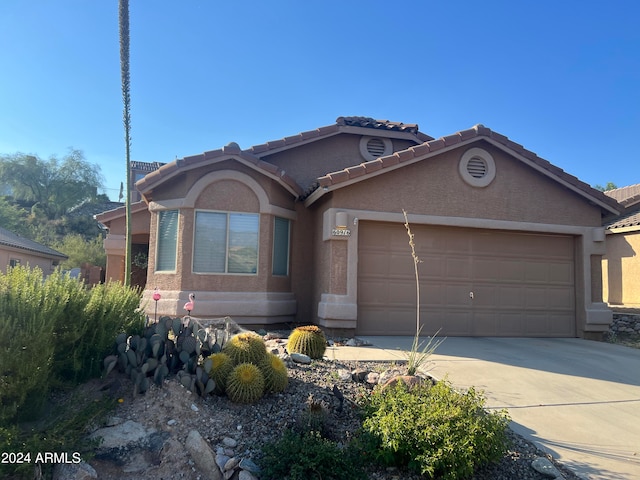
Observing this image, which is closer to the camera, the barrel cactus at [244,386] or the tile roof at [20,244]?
the barrel cactus at [244,386]

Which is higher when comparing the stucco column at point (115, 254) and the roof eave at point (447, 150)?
the roof eave at point (447, 150)

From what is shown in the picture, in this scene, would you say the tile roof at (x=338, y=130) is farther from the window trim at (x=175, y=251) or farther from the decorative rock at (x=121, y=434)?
the decorative rock at (x=121, y=434)

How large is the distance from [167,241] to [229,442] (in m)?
7.47

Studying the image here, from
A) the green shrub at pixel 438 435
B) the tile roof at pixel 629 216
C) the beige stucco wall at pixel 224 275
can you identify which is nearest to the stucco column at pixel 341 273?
the beige stucco wall at pixel 224 275

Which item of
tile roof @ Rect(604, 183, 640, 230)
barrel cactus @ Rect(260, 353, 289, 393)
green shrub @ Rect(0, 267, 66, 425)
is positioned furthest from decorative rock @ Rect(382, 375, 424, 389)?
tile roof @ Rect(604, 183, 640, 230)

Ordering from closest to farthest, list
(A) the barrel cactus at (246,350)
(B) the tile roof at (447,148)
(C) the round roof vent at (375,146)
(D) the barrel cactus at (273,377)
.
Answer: (D) the barrel cactus at (273,377) < (A) the barrel cactus at (246,350) < (B) the tile roof at (447,148) < (C) the round roof vent at (375,146)

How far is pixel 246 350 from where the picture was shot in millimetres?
4938

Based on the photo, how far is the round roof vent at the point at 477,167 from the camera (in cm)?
1023

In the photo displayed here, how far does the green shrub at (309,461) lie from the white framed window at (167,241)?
24.1ft

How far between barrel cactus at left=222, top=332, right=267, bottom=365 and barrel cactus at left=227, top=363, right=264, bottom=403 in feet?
0.82

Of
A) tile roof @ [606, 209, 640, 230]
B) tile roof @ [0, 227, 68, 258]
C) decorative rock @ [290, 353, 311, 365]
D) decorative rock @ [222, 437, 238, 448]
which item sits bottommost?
decorative rock @ [222, 437, 238, 448]

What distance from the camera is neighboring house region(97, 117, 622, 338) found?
9.81 m

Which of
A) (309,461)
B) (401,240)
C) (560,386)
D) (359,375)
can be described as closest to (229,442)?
(309,461)

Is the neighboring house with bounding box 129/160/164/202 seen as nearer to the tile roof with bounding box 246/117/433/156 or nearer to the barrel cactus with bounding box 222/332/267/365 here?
the tile roof with bounding box 246/117/433/156
